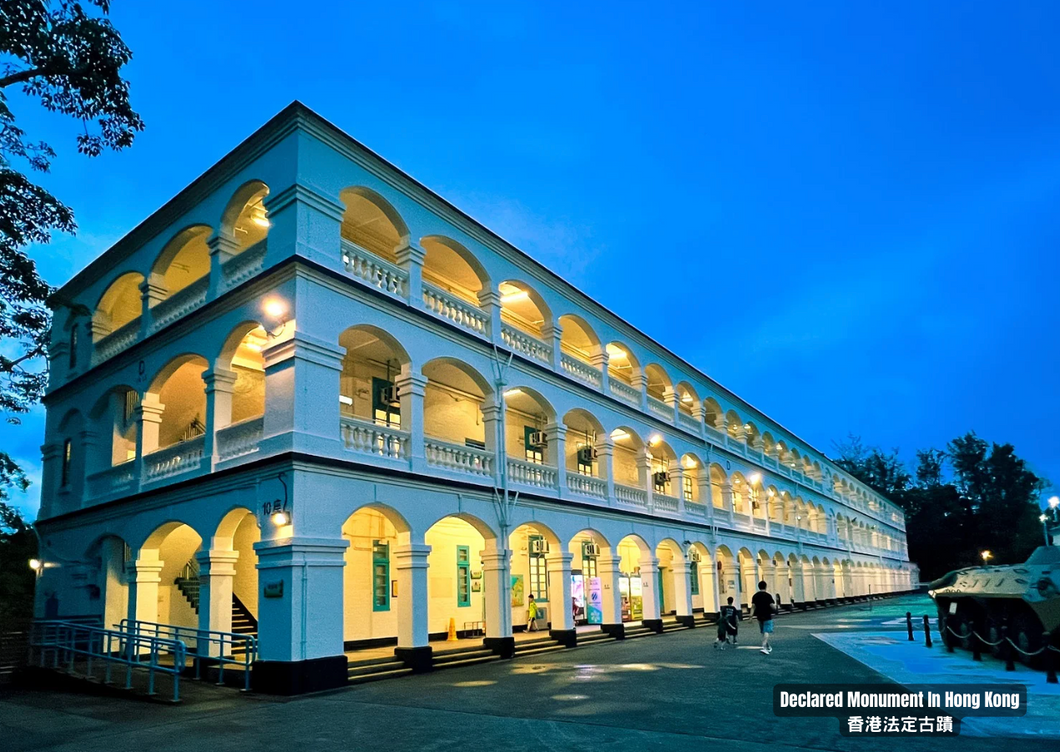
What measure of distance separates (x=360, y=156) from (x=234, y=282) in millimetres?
3644

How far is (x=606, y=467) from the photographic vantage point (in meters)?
24.0

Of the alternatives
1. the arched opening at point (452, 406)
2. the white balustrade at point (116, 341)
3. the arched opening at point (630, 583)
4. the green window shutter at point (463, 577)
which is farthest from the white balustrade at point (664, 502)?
the white balustrade at point (116, 341)

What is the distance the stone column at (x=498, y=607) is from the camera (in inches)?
717

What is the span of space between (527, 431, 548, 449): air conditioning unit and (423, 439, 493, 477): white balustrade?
699 centimetres

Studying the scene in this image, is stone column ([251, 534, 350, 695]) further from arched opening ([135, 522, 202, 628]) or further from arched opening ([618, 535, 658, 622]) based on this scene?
arched opening ([618, 535, 658, 622])

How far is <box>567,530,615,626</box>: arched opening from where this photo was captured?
86.1 feet

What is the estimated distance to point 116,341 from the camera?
20.4 metres

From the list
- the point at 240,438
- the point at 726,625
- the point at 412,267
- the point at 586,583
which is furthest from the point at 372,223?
the point at 586,583

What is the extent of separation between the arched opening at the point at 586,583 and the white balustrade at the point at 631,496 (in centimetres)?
179

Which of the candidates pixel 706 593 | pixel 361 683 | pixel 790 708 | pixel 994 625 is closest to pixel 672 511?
pixel 706 593

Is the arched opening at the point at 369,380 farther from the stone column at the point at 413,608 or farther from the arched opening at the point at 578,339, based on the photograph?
the arched opening at the point at 578,339

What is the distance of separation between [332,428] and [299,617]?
3335 millimetres

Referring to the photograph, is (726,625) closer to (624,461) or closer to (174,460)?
(624,461)

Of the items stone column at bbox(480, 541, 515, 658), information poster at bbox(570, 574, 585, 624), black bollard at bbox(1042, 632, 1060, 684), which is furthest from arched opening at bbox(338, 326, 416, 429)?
black bollard at bbox(1042, 632, 1060, 684)
